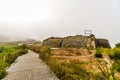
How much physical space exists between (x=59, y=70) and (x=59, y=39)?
4548 centimetres

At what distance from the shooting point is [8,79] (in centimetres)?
1556

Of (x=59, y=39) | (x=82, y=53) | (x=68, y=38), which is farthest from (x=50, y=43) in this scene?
(x=82, y=53)

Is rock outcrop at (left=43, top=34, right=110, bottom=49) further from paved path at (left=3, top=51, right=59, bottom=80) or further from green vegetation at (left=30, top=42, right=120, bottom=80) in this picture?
paved path at (left=3, top=51, right=59, bottom=80)

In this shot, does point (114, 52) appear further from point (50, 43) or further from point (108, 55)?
point (50, 43)

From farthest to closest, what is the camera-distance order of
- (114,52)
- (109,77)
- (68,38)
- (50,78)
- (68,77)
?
(68,38) → (114,52) → (50,78) → (68,77) → (109,77)

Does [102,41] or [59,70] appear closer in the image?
[59,70]

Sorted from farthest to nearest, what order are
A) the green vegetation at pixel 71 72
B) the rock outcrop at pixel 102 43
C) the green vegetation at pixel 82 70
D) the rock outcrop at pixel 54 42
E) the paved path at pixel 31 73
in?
the rock outcrop at pixel 102 43
the rock outcrop at pixel 54 42
the paved path at pixel 31 73
the green vegetation at pixel 71 72
the green vegetation at pixel 82 70

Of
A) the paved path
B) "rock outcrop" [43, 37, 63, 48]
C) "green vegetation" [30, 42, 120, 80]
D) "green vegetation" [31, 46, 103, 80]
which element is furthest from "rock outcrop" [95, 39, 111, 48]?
"green vegetation" [31, 46, 103, 80]

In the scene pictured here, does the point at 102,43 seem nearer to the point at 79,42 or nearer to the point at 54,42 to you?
the point at 79,42

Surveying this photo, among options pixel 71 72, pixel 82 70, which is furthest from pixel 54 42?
pixel 71 72

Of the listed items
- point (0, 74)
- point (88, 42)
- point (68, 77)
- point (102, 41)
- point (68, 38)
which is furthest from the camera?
point (102, 41)

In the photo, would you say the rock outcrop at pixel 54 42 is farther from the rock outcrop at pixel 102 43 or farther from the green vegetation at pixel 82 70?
the green vegetation at pixel 82 70

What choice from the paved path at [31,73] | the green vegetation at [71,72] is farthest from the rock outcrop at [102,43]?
the green vegetation at [71,72]

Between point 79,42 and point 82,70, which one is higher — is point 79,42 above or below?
above
